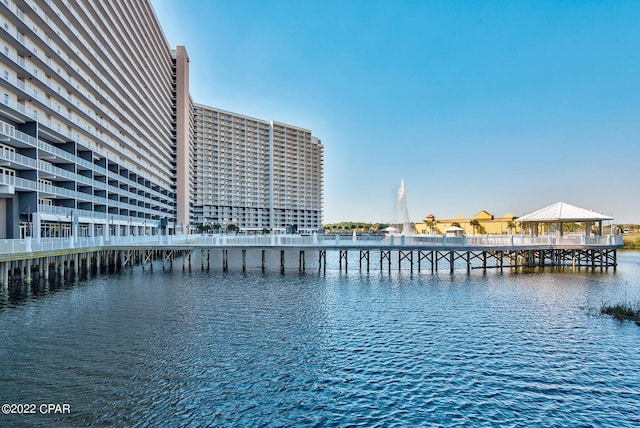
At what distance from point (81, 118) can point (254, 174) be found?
9754 cm

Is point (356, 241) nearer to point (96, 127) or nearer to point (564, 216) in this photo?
point (564, 216)

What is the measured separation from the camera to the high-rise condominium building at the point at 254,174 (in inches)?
5354

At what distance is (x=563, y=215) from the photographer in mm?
41438

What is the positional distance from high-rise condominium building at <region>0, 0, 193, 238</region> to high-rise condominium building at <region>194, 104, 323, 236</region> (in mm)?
42020

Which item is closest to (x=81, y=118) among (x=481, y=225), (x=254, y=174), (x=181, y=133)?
(x=181, y=133)

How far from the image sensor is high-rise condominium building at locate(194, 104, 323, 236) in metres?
136

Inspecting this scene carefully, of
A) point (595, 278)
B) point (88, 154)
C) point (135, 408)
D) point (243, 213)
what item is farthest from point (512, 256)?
point (243, 213)

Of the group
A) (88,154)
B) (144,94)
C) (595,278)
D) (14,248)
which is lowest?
(595,278)

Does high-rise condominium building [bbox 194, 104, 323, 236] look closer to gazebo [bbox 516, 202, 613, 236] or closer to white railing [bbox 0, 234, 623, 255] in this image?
white railing [bbox 0, 234, 623, 255]

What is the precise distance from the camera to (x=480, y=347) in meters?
14.2

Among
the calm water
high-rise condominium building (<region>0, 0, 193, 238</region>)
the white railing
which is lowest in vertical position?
the calm water

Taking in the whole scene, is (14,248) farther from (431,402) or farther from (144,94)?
(144,94)

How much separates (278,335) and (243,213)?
5106 inches

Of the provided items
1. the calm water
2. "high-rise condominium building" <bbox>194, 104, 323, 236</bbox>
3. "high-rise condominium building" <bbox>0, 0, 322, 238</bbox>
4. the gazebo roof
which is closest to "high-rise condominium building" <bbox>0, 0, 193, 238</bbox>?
"high-rise condominium building" <bbox>0, 0, 322, 238</bbox>
